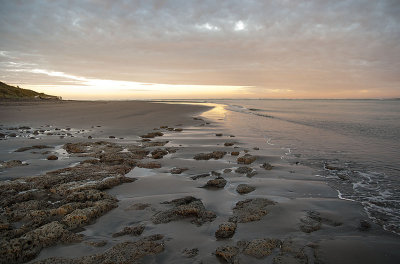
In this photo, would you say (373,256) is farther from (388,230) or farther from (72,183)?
(72,183)

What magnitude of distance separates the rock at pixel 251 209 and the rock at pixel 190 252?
1.07 meters

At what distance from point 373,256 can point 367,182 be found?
3.60 meters

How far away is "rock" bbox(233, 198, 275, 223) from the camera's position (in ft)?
13.2

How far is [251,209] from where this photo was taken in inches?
170

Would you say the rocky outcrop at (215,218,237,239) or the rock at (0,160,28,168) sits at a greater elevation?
the rock at (0,160,28,168)

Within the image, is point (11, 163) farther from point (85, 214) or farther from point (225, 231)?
point (225, 231)

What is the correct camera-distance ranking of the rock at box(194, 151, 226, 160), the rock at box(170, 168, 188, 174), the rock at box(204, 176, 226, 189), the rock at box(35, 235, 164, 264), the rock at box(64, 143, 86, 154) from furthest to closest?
the rock at box(64, 143, 86, 154)
the rock at box(194, 151, 226, 160)
the rock at box(170, 168, 188, 174)
the rock at box(204, 176, 226, 189)
the rock at box(35, 235, 164, 264)

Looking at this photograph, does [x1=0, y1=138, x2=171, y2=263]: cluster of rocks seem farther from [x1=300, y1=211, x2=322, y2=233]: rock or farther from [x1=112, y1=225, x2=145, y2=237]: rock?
[x1=300, y1=211, x2=322, y2=233]: rock

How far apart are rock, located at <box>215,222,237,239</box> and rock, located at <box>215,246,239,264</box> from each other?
0.33 metres

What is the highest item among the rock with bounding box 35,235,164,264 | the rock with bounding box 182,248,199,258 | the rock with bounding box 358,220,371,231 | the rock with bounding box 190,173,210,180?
the rock with bounding box 35,235,164,264

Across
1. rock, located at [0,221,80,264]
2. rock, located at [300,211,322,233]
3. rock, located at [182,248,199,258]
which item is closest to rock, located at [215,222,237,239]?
rock, located at [182,248,199,258]

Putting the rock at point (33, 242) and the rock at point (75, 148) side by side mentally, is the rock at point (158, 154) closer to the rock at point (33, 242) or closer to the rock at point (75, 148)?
the rock at point (75, 148)

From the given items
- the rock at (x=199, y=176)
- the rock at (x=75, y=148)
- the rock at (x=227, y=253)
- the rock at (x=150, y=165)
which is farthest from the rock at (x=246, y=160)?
the rock at (x=75, y=148)

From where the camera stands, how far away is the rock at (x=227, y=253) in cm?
297
